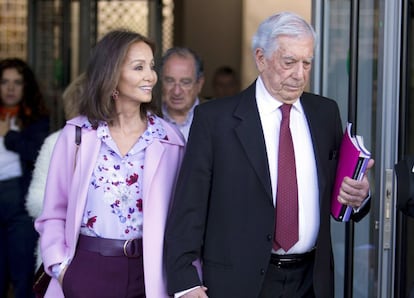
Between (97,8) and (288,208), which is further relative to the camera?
(97,8)

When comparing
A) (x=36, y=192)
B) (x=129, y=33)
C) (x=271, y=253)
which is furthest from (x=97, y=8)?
(x=271, y=253)

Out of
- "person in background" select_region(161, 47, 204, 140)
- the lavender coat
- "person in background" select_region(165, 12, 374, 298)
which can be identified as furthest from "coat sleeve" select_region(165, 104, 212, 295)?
"person in background" select_region(161, 47, 204, 140)

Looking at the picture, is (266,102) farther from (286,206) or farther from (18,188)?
(18,188)

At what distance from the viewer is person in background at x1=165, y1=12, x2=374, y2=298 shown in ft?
8.74

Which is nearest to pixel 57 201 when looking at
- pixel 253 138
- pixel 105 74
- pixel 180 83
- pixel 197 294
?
pixel 105 74

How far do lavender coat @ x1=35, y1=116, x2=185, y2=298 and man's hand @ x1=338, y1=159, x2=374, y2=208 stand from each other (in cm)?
64

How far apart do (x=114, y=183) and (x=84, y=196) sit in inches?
4.6

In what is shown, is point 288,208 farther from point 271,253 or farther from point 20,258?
point 20,258

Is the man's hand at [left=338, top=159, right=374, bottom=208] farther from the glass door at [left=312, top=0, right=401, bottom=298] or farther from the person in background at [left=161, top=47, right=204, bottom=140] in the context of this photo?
the person in background at [left=161, top=47, right=204, bottom=140]

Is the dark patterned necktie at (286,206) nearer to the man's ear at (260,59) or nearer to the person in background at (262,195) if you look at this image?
the person in background at (262,195)

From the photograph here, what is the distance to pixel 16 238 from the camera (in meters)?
4.28

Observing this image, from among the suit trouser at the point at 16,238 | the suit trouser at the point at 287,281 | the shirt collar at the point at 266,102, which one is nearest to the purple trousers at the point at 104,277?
the suit trouser at the point at 287,281

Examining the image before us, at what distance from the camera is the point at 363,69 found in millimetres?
3498

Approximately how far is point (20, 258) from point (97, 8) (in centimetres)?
482
